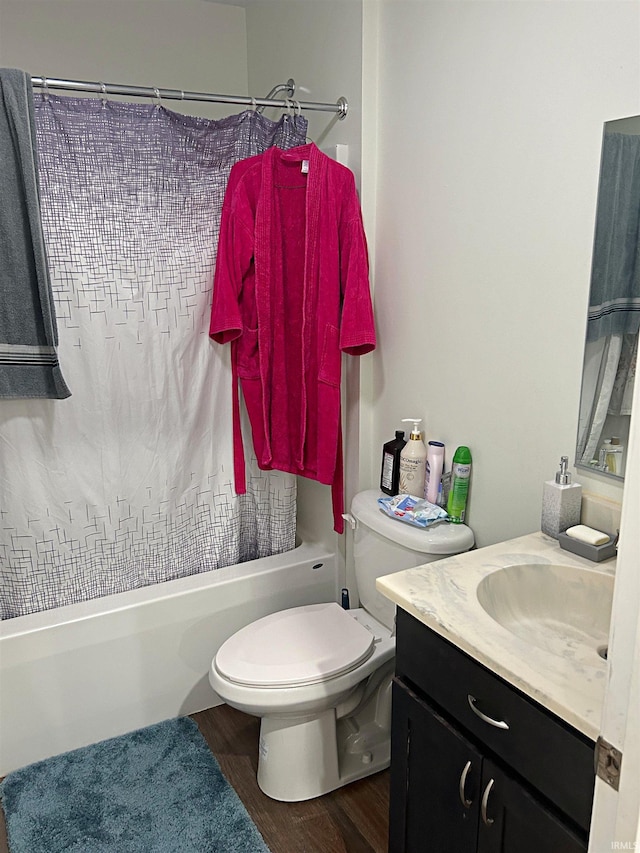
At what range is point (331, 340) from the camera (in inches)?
85.4

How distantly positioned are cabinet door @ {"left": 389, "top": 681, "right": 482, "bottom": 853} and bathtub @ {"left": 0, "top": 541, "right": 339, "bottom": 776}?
98 cm

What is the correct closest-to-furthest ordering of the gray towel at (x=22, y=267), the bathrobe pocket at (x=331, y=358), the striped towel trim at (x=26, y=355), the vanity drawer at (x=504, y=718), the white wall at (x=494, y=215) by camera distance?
the vanity drawer at (x=504, y=718)
the white wall at (x=494, y=215)
the gray towel at (x=22, y=267)
the striped towel trim at (x=26, y=355)
the bathrobe pocket at (x=331, y=358)

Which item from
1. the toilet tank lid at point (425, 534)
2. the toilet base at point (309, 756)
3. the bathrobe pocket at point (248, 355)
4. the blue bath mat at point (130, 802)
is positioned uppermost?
the bathrobe pocket at point (248, 355)

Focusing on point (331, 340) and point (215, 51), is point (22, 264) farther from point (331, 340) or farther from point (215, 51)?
point (215, 51)

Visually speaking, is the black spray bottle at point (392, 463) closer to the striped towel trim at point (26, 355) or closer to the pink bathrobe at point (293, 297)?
the pink bathrobe at point (293, 297)

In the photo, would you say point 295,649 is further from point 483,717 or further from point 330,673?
point 483,717

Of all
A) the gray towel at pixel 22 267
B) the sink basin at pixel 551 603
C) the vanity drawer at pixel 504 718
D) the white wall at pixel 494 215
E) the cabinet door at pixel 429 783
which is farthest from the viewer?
the gray towel at pixel 22 267

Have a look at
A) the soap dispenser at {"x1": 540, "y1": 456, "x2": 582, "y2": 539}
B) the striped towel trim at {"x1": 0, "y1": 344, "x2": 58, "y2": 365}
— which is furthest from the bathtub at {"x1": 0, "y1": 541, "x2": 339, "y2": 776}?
the soap dispenser at {"x1": 540, "y1": 456, "x2": 582, "y2": 539}

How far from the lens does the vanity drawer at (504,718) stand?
1.03 metres

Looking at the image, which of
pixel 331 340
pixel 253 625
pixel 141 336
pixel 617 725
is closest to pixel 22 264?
pixel 141 336

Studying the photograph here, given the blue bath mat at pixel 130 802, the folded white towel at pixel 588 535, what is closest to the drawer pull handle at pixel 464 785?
the folded white towel at pixel 588 535

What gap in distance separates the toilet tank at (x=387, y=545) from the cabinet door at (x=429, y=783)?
455mm

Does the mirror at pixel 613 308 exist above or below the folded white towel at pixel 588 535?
above

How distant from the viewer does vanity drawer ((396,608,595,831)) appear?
1.03 metres
